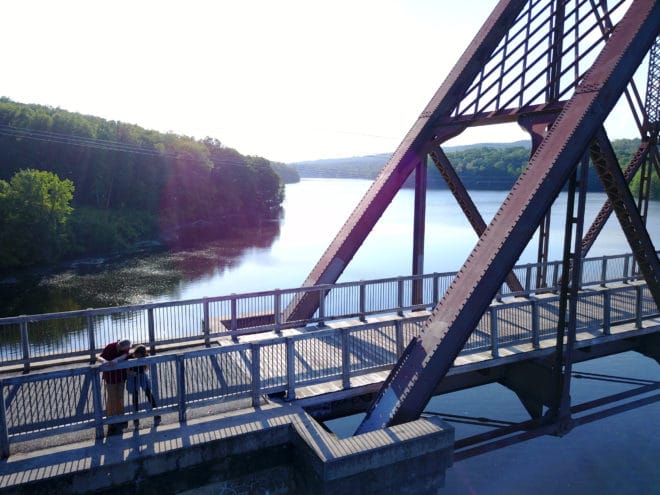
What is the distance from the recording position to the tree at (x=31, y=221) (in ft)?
124

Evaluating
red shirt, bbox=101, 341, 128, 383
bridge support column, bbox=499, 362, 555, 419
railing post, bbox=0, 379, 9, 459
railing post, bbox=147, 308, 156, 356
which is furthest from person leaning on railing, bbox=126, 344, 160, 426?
bridge support column, bbox=499, 362, 555, 419

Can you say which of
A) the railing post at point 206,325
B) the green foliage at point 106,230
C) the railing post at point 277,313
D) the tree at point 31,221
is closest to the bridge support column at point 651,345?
the railing post at point 277,313

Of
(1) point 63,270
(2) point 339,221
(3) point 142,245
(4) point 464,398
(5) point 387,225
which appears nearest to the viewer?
(4) point 464,398

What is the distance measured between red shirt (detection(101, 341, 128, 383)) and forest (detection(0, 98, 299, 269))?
117 ft

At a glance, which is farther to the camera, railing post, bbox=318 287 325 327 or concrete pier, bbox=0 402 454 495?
railing post, bbox=318 287 325 327

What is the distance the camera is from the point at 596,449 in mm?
12773

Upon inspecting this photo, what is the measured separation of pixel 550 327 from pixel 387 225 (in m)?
52.2

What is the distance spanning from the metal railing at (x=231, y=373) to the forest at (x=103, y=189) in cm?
3491

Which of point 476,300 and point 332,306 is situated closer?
point 476,300

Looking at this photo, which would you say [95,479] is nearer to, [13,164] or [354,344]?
[354,344]

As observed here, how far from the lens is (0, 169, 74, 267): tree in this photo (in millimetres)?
37750

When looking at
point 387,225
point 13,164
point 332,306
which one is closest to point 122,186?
point 13,164

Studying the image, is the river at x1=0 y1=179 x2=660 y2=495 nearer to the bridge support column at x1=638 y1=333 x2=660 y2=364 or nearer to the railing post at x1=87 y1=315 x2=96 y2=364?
the bridge support column at x1=638 y1=333 x2=660 y2=364

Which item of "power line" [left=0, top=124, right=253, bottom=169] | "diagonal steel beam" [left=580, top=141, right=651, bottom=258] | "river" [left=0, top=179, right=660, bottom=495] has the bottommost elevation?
"river" [left=0, top=179, right=660, bottom=495]
